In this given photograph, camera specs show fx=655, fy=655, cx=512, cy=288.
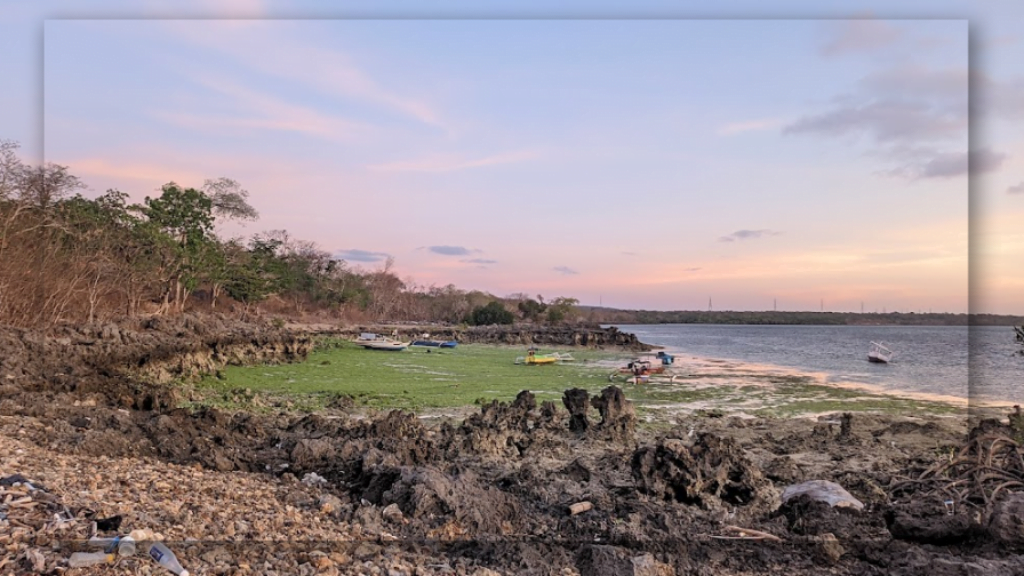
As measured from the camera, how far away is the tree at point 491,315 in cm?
6266

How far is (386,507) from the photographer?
466 centimetres

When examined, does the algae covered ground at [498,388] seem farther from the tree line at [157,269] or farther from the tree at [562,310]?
the tree at [562,310]

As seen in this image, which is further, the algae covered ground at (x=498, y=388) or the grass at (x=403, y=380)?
the grass at (x=403, y=380)

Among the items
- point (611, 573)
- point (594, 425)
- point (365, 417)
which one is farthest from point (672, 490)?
point (365, 417)

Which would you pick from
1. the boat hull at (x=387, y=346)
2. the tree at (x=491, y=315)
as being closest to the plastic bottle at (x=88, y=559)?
the boat hull at (x=387, y=346)

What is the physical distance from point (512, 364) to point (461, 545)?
22.5 meters

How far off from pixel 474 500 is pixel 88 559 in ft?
7.90

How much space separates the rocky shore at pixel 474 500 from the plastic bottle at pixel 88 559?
5 cm

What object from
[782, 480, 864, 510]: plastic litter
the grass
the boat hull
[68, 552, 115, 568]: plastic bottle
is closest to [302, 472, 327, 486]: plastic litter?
[68, 552, 115, 568]: plastic bottle

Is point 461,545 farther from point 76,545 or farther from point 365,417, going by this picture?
point 365,417

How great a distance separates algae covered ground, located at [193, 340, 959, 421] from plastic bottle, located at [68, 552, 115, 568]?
9.08 m

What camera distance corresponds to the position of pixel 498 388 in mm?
16922

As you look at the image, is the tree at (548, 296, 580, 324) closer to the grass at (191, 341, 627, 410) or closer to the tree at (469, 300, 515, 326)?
the tree at (469, 300, 515, 326)

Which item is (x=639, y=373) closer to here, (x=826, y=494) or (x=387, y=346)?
(x=826, y=494)
